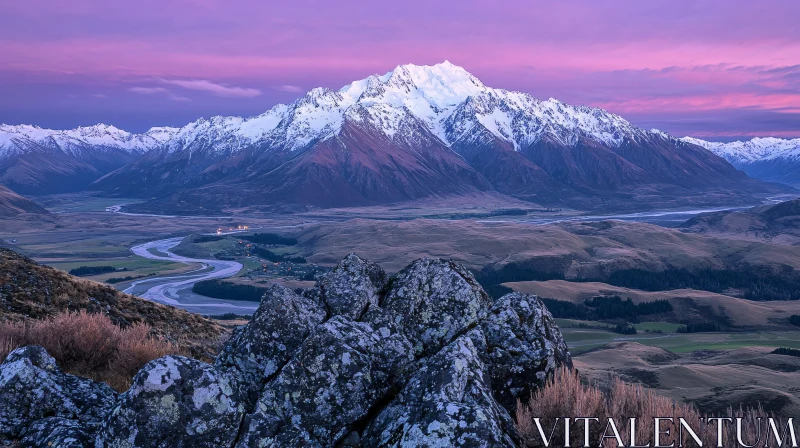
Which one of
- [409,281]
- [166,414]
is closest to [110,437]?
[166,414]

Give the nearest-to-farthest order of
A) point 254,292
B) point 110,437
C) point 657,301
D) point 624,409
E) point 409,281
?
point 110,437 → point 624,409 → point 409,281 → point 657,301 → point 254,292

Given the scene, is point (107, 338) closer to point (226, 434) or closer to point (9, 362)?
point (9, 362)

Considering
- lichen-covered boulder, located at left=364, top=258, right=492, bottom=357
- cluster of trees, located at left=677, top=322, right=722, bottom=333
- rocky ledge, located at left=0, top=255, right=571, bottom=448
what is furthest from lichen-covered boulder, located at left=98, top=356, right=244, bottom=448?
cluster of trees, located at left=677, top=322, right=722, bottom=333

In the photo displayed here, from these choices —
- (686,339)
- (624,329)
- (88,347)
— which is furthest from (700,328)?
(88,347)

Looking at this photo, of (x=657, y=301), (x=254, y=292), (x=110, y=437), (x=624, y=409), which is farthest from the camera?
(x=254, y=292)

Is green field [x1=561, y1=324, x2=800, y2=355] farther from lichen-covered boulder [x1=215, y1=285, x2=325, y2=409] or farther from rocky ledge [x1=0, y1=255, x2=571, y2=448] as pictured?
lichen-covered boulder [x1=215, y1=285, x2=325, y2=409]

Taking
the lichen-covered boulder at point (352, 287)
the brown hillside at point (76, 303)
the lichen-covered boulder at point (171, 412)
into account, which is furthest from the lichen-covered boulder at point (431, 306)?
the brown hillside at point (76, 303)
